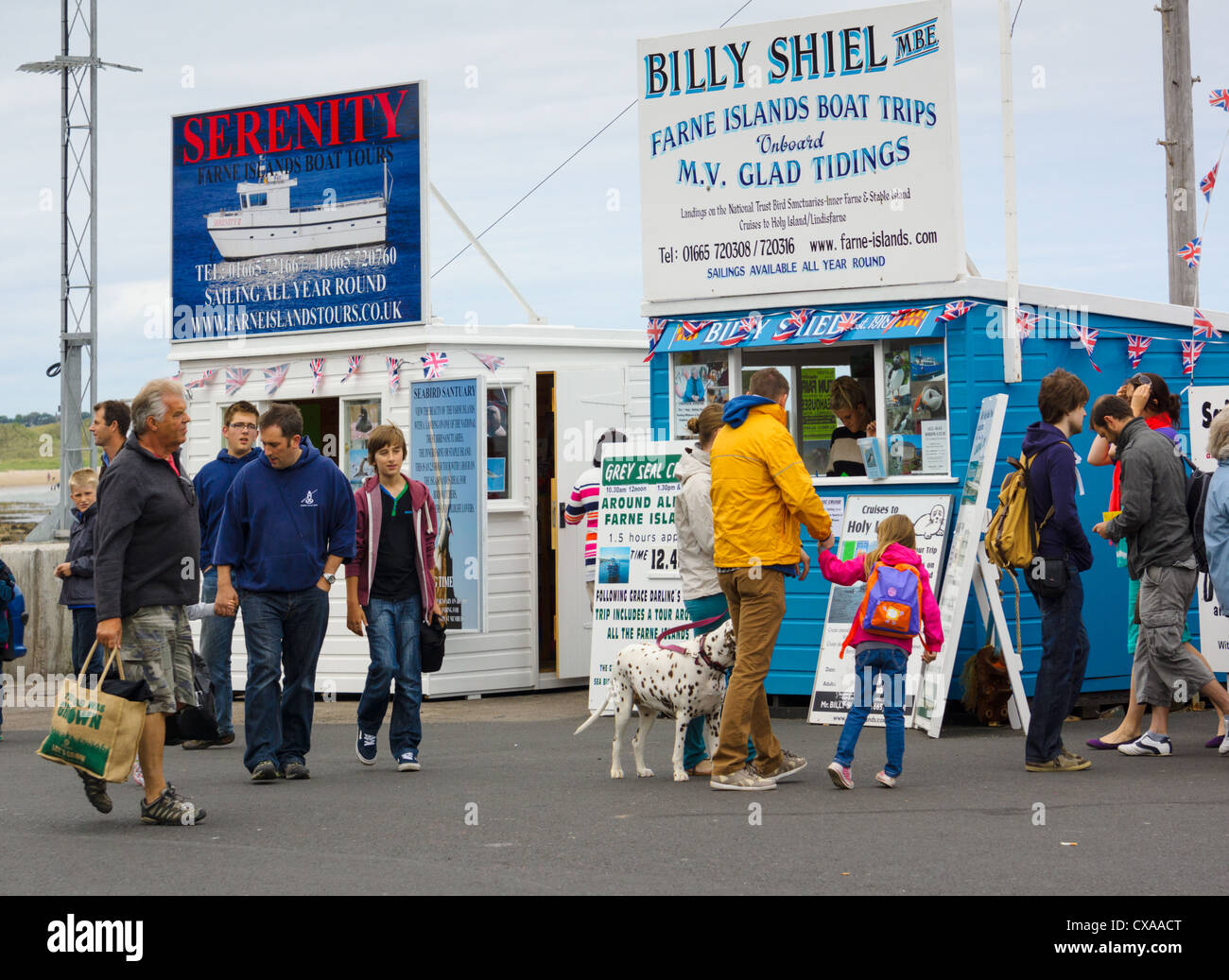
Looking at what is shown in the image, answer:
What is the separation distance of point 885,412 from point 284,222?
592 centimetres

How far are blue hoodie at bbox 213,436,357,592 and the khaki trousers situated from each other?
2.25 metres

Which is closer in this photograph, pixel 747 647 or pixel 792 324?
pixel 747 647

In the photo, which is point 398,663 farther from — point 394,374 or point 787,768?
point 394,374

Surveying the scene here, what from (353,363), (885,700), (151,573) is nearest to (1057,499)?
(885,700)

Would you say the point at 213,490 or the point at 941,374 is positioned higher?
the point at 941,374

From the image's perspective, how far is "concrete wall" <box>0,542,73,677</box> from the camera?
16.2 meters

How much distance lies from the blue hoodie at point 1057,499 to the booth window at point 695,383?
12.0ft

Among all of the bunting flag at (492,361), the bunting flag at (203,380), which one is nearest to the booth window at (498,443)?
the bunting flag at (492,361)

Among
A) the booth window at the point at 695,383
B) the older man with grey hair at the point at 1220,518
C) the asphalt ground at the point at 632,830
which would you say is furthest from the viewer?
the booth window at the point at 695,383

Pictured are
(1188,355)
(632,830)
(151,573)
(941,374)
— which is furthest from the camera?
(1188,355)

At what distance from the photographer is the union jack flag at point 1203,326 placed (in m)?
11.9

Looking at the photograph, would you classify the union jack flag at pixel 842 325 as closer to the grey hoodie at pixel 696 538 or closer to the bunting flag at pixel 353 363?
the grey hoodie at pixel 696 538

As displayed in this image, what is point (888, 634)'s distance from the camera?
8.15 metres

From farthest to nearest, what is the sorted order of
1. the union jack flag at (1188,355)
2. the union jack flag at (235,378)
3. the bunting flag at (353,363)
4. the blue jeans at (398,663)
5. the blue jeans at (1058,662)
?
the union jack flag at (235,378), the bunting flag at (353,363), the union jack flag at (1188,355), the blue jeans at (398,663), the blue jeans at (1058,662)
